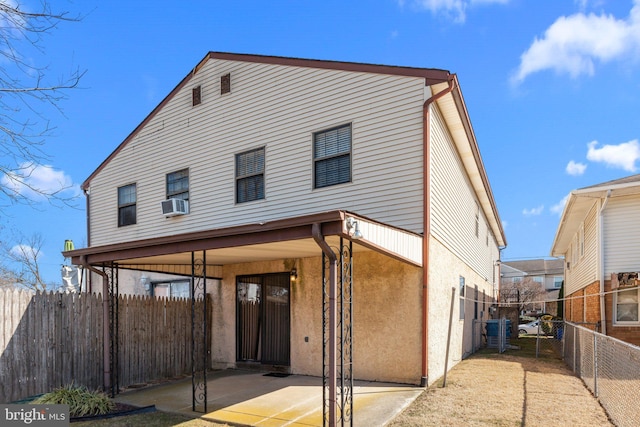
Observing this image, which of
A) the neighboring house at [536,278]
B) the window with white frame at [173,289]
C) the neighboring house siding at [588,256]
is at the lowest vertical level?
the neighboring house at [536,278]

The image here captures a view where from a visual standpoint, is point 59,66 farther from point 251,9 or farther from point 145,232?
point 145,232

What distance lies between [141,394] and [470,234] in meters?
10.5

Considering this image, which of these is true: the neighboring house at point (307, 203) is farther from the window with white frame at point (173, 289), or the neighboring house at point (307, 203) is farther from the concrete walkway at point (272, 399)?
the window with white frame at point (173, 289)

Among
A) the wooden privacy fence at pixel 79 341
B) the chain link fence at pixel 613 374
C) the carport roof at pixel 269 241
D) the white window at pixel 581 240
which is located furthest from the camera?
the white window at pixel 581 240

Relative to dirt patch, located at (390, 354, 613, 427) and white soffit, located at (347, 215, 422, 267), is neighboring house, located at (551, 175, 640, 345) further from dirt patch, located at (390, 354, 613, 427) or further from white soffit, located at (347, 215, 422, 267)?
white soffit, located at (347, 215, 422, 267)

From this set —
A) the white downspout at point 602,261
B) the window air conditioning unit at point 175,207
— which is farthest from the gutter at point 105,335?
the white downspout at point 602,261

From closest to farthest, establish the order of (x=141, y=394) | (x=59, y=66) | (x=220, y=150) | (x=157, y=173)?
(x=59, y=66), (x=141, y=394), (x=220, y=150), (x=157, y=173)

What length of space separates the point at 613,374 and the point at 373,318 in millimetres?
3906

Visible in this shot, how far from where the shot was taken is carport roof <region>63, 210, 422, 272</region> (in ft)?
17.0

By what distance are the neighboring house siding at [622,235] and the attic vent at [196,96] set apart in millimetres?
11348

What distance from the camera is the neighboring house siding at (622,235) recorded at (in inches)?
428

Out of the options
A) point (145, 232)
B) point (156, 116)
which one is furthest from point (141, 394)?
point (156, 116)

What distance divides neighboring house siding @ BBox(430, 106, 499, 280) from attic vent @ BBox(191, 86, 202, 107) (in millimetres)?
6686

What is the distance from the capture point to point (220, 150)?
1138 centimetres
